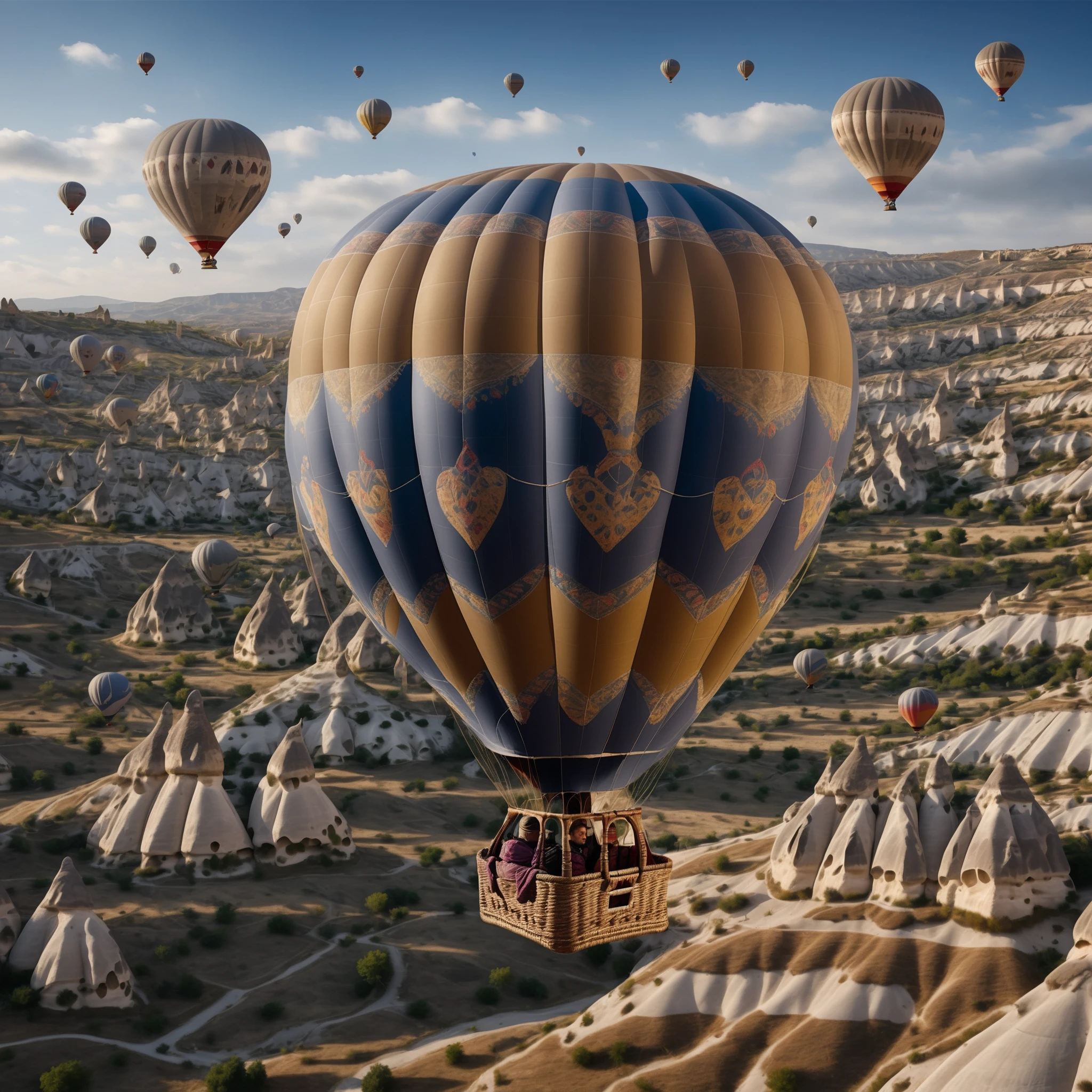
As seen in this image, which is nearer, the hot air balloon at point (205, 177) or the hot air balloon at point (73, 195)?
the hot air balloon at point (205, 177)

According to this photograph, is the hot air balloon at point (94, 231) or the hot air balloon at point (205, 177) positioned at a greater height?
the hot air balloon at point (94, 231)

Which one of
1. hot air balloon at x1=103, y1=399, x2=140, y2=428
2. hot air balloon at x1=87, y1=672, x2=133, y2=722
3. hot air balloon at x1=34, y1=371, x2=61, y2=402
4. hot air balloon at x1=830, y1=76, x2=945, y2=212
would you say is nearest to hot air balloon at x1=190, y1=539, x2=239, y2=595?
→ hot air balloon at x1=87, y1=672, x2=133, y2=722

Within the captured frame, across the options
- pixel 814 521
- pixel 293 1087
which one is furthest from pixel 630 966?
pixel 814 521

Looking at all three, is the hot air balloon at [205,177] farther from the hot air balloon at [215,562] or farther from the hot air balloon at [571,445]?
the hot air balloon at [215,562]

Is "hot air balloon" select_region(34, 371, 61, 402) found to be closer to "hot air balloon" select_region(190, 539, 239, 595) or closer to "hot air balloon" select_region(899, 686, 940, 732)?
"hot air balloon" select_region(190, 539, 239, 595)

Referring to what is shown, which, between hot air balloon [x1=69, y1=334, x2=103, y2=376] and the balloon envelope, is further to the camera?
hot air balloon [x1=69, y1=334, x2=103, y2=376]

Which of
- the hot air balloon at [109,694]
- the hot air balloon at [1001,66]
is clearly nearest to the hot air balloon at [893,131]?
the hot air balloon at [1001,66]
